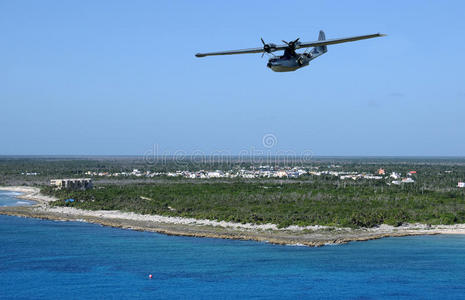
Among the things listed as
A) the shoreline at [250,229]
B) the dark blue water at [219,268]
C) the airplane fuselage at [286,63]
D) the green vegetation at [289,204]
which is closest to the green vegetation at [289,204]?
the green vegetation at [289,204]

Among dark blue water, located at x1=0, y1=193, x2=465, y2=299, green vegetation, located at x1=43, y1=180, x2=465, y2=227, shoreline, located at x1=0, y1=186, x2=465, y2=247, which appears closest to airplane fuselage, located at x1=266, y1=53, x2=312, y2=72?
dark blue water, located at x1=0, y1=193, x2=465, y2=299

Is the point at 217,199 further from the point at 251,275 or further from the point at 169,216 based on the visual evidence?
the point at 251,275

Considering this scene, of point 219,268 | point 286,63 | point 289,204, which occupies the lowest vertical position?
point 219,268

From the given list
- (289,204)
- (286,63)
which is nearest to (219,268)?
(286,63)

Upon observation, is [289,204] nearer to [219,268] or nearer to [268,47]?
[219,268]

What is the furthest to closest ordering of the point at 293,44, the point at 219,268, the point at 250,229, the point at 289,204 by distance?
the point at 289,204 < the point at 250,229 < the point at 219,268 < the point at 293,44

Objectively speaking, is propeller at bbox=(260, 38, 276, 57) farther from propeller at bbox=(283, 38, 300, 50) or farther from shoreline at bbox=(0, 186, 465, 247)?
shoreline at bbox=(0, 186, 465, 247)
